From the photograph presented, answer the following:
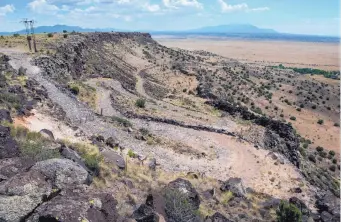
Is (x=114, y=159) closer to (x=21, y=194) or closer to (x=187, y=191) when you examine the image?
(x=187, y=191)

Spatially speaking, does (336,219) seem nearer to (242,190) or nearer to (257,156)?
(242,190)

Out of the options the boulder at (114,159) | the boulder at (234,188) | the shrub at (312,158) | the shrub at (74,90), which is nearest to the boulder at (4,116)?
the boulder at (114,159)

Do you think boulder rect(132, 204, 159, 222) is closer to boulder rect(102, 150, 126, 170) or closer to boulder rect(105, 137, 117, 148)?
boulder rect(102, 150, 126, 170)

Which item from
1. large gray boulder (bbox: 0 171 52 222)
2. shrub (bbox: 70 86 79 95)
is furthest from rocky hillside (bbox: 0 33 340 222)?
shrub (bbox: 70 86 79 95)

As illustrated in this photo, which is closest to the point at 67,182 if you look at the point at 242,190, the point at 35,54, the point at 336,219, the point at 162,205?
the point at 162,205

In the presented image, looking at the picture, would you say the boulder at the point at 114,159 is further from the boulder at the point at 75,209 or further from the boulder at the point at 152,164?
the boulder at the point at 75,209

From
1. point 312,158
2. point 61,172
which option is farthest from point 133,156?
point 312,158
